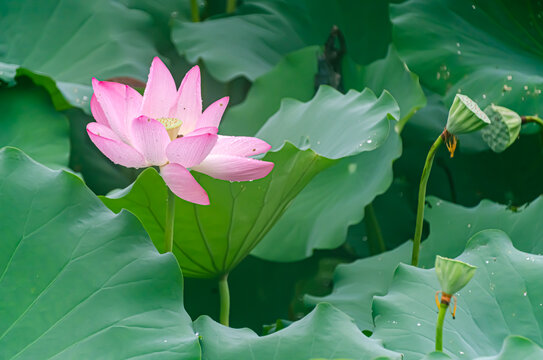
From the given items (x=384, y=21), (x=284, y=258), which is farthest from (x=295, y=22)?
(x=284, y=258)

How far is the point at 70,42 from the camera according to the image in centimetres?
184

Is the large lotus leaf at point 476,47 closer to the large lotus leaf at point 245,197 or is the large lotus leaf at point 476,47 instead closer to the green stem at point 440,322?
the large lotus leaf at point 245,197

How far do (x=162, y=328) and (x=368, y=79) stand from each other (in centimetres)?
112

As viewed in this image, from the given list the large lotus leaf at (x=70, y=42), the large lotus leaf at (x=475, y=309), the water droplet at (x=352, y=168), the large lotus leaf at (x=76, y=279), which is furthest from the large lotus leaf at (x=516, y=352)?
the large lotus leaf at (x=70, y=42)

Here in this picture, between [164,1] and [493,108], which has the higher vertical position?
[493,108]

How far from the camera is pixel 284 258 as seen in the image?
→ 148cm

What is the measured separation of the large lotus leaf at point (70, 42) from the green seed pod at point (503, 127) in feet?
3.18

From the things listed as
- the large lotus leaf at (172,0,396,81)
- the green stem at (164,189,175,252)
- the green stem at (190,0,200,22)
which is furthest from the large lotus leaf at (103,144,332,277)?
the green stem at (190,0,200,22)

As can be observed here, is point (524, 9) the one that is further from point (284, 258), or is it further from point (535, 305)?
point (535, 305)

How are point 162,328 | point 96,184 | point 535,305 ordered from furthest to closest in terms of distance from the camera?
point 96,184, point 535,305, point 162,328

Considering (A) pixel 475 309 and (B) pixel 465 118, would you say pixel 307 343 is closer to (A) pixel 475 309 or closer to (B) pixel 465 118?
(A) pixel 475 309

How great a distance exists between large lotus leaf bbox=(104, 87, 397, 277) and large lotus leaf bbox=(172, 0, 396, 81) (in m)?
0.78

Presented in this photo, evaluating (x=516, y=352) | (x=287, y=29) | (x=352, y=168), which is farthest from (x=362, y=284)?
(x=287, y=29)

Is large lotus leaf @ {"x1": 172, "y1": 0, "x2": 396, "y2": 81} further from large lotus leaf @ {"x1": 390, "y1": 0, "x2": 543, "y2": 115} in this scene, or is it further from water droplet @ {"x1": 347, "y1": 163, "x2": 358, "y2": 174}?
water droplet @ {"x1": 347, "y1": 163, "x2": 358, "y2": 174}
